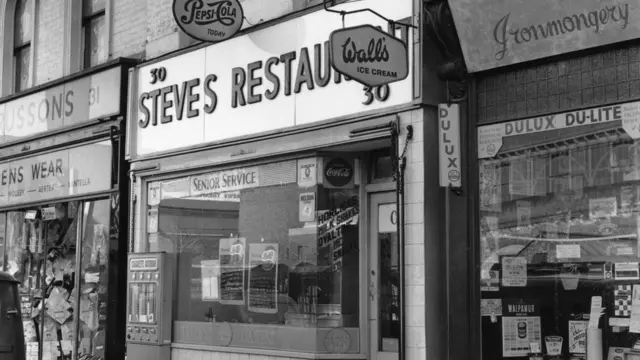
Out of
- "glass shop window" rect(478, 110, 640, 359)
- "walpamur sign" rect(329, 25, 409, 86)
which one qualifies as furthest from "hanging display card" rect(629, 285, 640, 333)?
"walpamur sign" rect(329, 25, 409, 86)

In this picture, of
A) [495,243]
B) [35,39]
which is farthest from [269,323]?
[35,39]

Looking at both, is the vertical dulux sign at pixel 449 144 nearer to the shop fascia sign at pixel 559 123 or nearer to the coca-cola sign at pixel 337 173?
the shop fascia sign at pixel 559 123

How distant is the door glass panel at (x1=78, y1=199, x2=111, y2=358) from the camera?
48.0ft

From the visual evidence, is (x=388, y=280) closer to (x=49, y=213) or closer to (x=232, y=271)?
(x=232, y=271)

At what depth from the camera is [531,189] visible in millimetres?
9477

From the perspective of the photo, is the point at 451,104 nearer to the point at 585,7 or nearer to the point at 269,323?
the point at 585,7

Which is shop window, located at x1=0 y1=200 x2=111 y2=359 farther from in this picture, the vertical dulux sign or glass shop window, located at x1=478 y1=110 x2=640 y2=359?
glass shop window, located at x1=478 y1=110 x2=640 y2=359

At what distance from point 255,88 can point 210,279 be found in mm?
2671

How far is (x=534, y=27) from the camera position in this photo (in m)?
9.16

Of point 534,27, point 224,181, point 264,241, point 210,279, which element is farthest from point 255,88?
point 534,27

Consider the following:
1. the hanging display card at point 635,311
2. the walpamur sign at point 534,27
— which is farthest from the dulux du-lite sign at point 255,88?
the hanging display card at point 635,311

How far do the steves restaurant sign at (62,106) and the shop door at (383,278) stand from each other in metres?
5.25

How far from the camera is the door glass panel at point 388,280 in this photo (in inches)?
428

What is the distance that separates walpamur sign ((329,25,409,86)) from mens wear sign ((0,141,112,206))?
6.48 metres
